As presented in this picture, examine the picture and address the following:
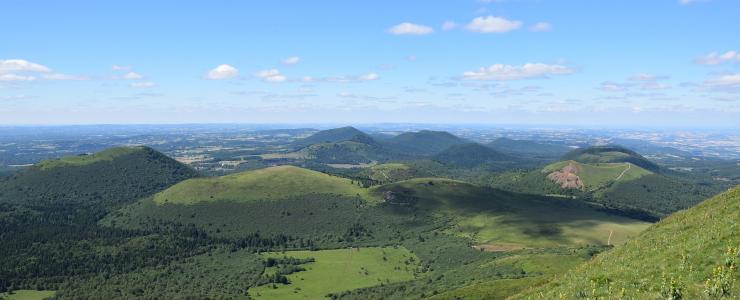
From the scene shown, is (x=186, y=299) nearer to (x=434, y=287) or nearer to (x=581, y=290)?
(x=434, y=287)

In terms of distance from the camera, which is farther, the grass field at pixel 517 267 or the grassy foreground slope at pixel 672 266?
the grass field at pixel 517 267

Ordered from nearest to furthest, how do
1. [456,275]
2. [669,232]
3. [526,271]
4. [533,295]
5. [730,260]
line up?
[730,260] < [533,295] < [669,232] < [526,271] < [456,275]

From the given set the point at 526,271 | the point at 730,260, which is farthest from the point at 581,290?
the point at 526,271

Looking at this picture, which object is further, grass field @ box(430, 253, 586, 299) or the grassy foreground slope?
grass field @ box(430, 253, 586, 299)

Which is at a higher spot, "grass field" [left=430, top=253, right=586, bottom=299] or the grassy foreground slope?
the grassy foreground slope

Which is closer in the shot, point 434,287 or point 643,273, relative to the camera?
point 643,273

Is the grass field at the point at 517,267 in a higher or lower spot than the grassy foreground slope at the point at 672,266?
lower

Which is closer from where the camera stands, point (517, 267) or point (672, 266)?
point (672, 266)

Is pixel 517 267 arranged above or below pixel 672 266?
below
